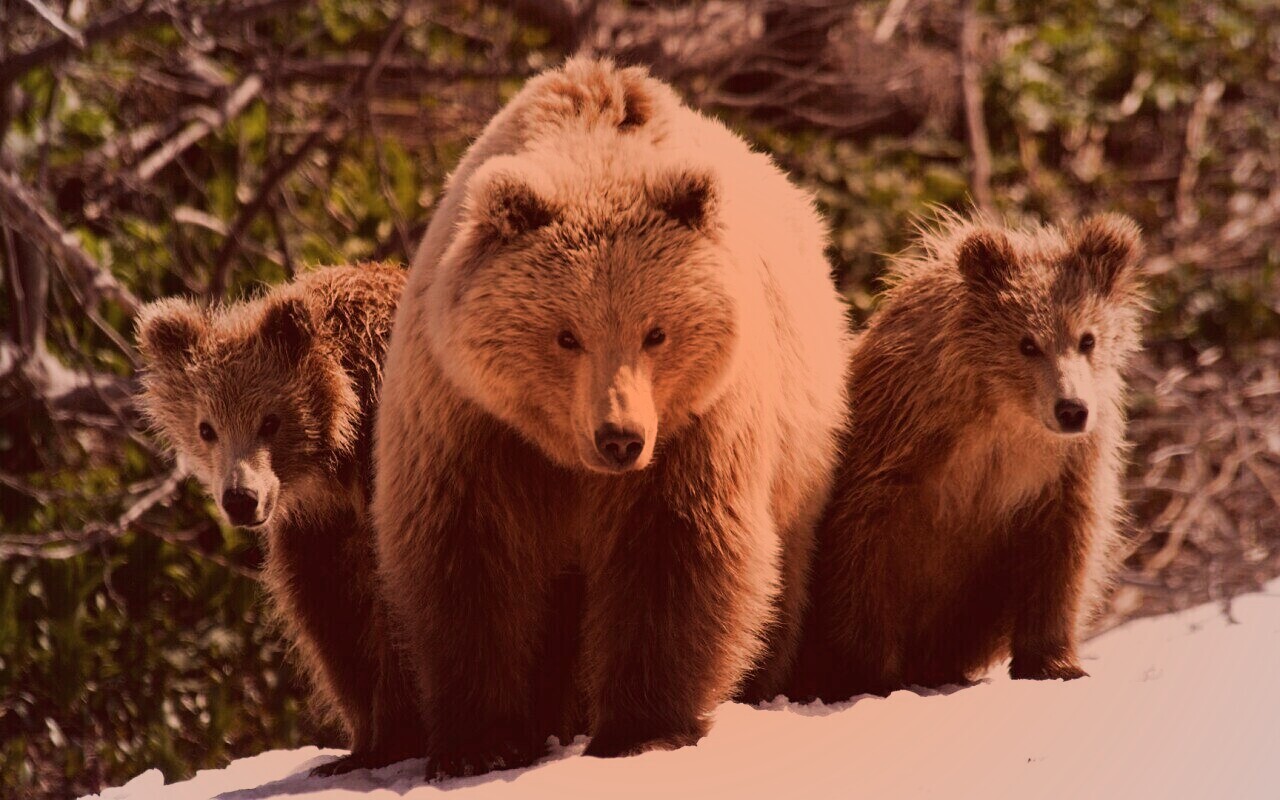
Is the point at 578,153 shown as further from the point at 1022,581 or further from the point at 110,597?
the point at 110,597

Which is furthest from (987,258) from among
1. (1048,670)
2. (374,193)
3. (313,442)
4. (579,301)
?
(374,193)

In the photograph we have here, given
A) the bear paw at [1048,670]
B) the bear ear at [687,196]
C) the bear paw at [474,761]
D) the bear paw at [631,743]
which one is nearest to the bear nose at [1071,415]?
the bear paw at [1048,670]

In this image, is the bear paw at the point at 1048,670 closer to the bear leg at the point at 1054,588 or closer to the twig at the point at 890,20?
the bear leg at the point at 1054,588

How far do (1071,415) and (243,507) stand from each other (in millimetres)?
Answer: 2440

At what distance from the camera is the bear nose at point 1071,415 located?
14.8 ft

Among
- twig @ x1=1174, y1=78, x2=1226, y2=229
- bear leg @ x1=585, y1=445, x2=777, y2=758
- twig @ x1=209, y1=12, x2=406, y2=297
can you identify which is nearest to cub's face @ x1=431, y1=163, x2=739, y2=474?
bear leg @ x1=585, y1=445, x2=777, y2=758

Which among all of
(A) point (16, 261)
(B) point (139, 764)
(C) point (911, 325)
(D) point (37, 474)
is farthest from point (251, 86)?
(C) point (911, 325)

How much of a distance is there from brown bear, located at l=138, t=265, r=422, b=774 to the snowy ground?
29 centimetres

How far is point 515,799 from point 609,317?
1215mm

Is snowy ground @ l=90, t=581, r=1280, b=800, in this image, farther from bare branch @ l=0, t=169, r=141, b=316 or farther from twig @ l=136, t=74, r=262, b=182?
twig @ l=136, t=74, r=262, b=182

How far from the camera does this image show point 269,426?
448cm

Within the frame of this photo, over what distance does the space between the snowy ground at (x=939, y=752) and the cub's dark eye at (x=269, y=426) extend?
1018mm

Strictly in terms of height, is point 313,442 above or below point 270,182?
below

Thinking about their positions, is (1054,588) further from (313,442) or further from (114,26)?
(114,26)
